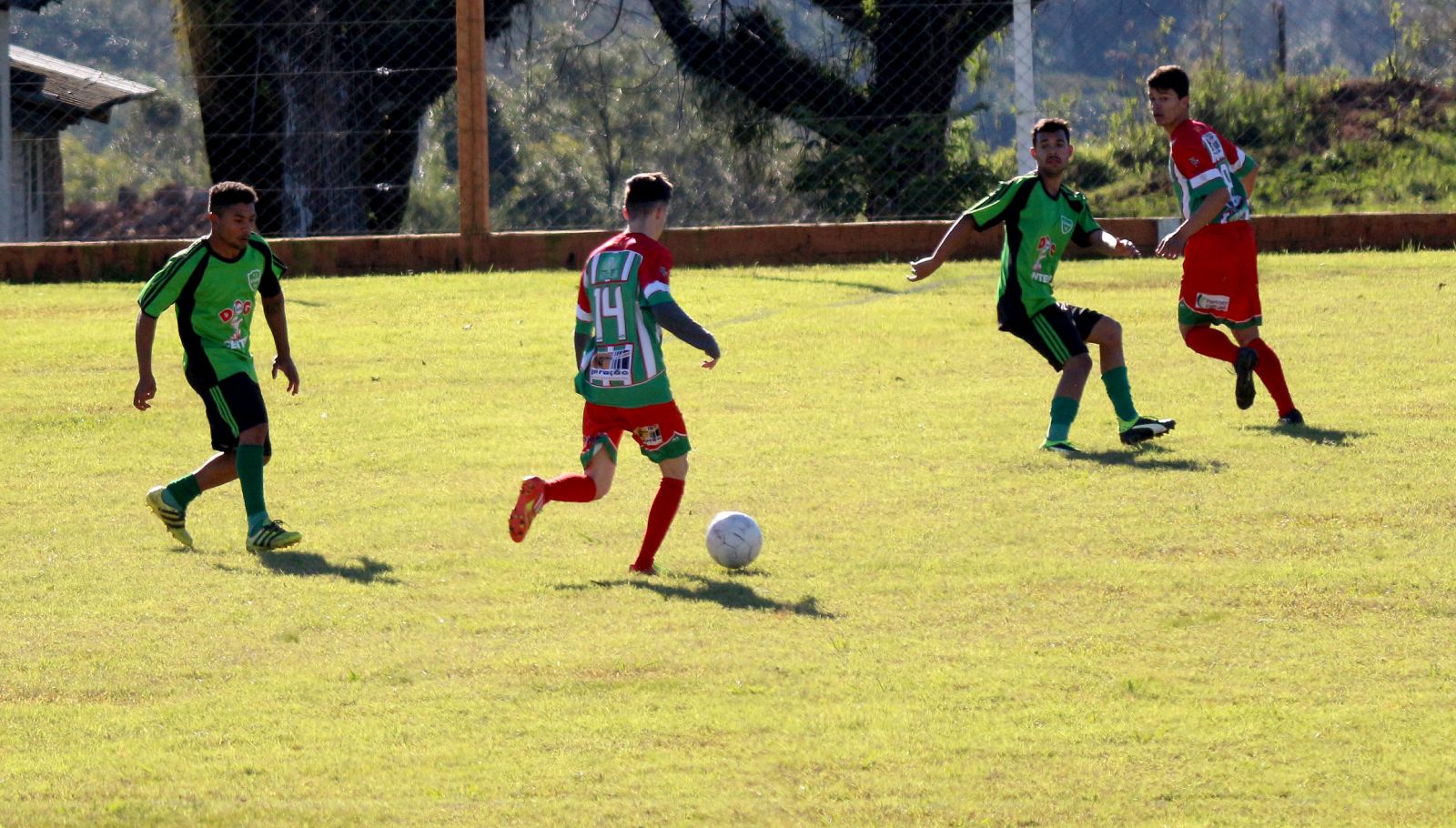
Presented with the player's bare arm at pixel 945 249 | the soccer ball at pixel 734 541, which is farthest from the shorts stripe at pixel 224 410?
the player's bare arm at pixel 945 249

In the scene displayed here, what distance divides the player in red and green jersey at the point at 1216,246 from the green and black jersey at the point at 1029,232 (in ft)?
1.79

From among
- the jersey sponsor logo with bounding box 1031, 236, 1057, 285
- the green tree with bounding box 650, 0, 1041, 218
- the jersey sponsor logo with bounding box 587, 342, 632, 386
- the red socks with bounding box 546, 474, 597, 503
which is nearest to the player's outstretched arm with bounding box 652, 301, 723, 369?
the jersey sponsor logo with bounding box 587, 342, 632, 386

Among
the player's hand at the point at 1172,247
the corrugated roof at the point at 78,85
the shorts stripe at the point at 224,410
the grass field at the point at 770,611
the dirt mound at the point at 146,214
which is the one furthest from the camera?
the dirt mound at the point at 146,214

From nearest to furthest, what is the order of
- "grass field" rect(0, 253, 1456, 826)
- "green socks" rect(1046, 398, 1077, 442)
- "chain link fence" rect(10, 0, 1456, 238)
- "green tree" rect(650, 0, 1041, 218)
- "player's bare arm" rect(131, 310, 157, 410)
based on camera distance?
"grass field" rect(0, 253, 1456, 826) → "player's bare arm" rect(131, 310, 157, 410) → "green socks" rect(1046, 398, 1077, 442) → "green tree" rect(650, 0, 1041, 218) → "chain link fence" rect(10, 0, 1456, 238)

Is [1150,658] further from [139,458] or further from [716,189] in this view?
[716,189]

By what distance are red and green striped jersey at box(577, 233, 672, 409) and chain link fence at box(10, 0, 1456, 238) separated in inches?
393

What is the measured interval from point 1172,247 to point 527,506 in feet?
11.7

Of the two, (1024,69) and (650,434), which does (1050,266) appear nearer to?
(650,434)

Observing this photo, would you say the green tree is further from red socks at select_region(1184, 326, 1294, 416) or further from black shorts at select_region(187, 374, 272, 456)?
black shorts at select_region(187, 374, 272, 456)

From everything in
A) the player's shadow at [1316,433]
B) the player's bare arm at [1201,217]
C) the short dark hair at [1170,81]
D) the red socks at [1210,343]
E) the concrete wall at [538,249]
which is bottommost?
the player's shadow at [1316,433]

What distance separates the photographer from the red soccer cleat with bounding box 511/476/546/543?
657 cm

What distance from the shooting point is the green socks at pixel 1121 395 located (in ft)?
29.6

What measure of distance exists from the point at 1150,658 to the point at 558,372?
6405 millimetres

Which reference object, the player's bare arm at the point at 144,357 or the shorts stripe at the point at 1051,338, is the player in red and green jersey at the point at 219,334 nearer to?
the player's bare arm at the point at 144,357
